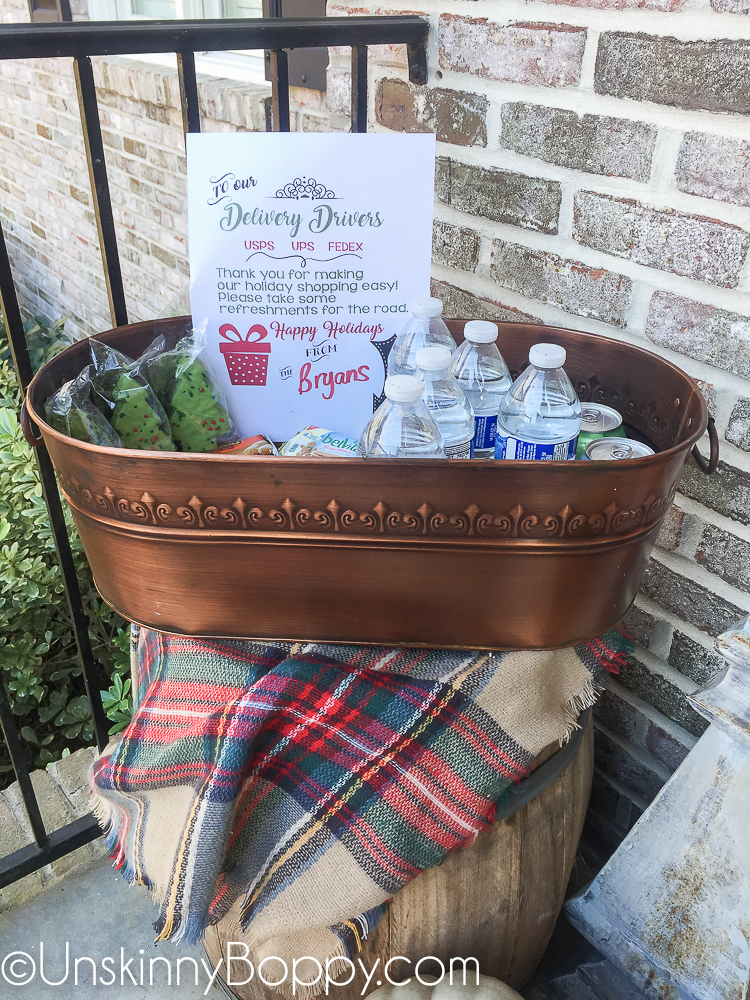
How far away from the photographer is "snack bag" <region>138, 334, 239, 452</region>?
909mm

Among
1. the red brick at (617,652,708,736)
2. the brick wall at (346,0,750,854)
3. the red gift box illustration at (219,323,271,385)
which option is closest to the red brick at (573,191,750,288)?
the brick wall at (346,0,750,854)

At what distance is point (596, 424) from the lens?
2.85 ft

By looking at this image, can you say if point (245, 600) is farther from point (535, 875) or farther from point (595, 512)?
point (535, 875)

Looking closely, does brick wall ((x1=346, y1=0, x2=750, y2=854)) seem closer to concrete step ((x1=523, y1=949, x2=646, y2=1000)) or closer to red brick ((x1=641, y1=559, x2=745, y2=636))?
red brick ((x1=641, y1=559, x2=745, y2=636))

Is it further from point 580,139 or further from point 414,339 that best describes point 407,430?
point 580,139

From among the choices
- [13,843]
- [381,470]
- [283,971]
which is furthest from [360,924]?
[13,843]

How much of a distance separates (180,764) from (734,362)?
2.58 feet

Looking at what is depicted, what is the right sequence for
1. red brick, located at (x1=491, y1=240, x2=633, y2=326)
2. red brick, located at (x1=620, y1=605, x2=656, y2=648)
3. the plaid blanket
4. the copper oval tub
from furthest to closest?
red brick, located at (x1=620, y1=605, x2=656, y2=648) < red brick, located at (x1=491, y1=240, x2=633, y2=326) < the plaid blanket < the copper oval tub

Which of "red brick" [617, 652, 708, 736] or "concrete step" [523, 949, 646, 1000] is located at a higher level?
"red brick" [617, 652, 708, 736]

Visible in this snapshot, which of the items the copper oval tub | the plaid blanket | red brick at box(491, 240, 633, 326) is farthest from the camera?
red brick at box(491, 240, 633, 326)

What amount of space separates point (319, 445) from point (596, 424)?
1.06ft

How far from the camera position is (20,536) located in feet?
5.78

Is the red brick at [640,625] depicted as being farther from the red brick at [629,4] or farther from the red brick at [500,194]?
the red brick at [629,4]

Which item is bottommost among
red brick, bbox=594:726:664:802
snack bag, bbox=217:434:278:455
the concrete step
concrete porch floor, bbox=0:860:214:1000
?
concrete porch floor, bbox=0:860:214:1000
